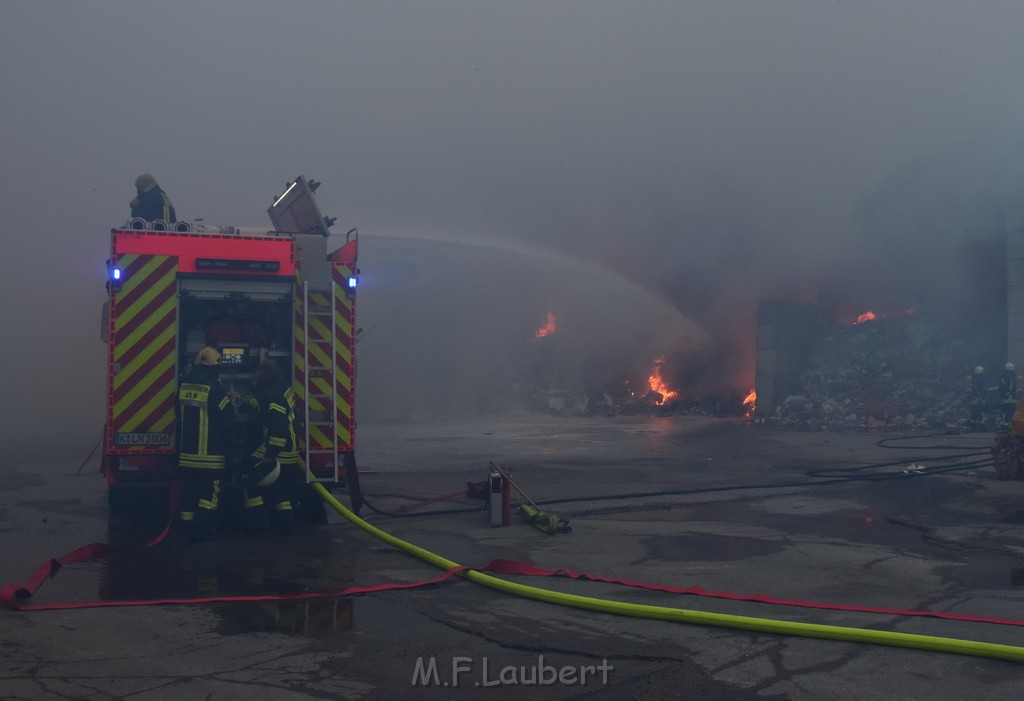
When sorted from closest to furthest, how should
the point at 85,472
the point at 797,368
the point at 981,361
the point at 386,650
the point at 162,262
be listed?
the point at 386,650
the point at 162,262
the point at 85,472
the point at 981,361
the point at 797,368

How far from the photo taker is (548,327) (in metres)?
32.5

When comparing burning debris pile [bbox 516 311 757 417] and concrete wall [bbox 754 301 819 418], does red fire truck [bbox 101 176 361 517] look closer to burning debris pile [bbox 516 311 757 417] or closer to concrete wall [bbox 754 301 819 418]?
concrete wall [bbox 754 301 819 418]

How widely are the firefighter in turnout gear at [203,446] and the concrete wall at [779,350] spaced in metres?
19.1

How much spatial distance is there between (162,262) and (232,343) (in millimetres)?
896

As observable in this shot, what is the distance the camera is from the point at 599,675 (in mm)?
3818

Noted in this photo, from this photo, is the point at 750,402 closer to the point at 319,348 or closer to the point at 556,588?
the point at 319,348

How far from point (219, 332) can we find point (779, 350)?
1929 centimetres

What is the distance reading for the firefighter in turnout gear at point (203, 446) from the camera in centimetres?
684

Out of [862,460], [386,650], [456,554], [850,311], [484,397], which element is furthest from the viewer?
[484,397]

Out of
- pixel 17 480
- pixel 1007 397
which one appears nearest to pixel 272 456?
pixel 17 480

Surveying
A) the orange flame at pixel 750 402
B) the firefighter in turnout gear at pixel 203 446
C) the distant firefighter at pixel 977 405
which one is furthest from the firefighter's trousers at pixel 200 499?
the orange flame at pixel 750 402

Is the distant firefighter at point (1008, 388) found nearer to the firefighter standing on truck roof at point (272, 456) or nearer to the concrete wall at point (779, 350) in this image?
the concrete wall at point (779, 350)

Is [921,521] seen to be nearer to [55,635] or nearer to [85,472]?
[55,635]

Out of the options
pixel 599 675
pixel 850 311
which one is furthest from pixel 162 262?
pixel 850 311
